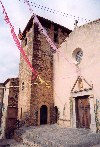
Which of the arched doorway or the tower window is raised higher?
the tower window

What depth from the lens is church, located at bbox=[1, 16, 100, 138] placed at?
36.4 feet

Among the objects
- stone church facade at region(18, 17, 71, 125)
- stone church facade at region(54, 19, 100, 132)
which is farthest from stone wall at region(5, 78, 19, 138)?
stone church facade at region(54, 19, 100, 132)

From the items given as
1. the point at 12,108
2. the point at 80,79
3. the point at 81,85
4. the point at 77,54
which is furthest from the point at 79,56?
the point at 12,108

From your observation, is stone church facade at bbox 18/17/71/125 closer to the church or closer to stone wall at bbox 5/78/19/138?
the church

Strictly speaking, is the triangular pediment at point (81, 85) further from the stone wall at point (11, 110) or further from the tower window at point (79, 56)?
the stone wall at point (11, 110)

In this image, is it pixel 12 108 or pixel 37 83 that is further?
pixel 12 108

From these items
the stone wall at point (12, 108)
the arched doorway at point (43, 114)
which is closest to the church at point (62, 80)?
the arched doorway at point (43, 114)

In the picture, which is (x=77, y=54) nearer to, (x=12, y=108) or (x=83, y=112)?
(x=83, y=112)

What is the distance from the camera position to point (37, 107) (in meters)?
13.3

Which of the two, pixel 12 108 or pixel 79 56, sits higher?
pixel 79 56

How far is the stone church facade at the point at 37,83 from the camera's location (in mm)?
13258

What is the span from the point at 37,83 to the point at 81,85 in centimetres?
377

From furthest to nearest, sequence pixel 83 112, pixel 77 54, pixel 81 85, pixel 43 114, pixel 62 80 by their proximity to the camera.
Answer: pixel 43 114 < pixel 62 80 < pixel 77 54 < pixel 81 85 < pixel 83 112

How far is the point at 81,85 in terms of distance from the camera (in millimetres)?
11797
